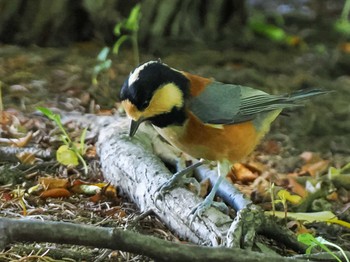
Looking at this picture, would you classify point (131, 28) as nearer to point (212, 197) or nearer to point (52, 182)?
point (52, 182)

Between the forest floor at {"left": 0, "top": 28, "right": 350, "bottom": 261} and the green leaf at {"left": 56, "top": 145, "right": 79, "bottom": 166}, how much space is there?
4 centimetres

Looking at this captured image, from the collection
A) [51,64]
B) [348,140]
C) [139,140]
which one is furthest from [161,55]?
[139,140]

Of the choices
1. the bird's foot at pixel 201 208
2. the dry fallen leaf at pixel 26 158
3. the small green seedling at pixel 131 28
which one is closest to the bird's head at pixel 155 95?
the bird's foot at pixel 201 208

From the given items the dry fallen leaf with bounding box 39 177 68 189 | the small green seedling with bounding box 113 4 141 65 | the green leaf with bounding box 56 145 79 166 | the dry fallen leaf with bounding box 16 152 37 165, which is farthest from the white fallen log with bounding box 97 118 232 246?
the small green seedling with bounding box 113 4 141 65

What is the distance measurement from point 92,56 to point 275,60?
167 cm

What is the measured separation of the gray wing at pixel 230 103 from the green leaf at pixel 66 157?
0.91m

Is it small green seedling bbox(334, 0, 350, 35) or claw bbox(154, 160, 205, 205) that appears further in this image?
small green seedling bbox(334, 0, 350, 35)

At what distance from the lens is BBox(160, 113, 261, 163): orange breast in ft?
11.0

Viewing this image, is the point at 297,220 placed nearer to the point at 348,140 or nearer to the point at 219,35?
the point at 348,140

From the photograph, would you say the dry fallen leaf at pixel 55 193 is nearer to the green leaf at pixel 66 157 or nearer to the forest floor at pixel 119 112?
the forest floor at pixel 119 112

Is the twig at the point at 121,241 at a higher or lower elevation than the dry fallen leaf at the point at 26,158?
higher

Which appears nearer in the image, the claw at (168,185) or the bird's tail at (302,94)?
the claw at (168,185)

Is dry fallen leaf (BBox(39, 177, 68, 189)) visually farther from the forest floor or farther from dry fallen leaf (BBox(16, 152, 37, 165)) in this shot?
dry fallen leaf (BBox(16, 152, 37, 165))

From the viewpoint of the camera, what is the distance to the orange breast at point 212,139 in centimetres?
337
